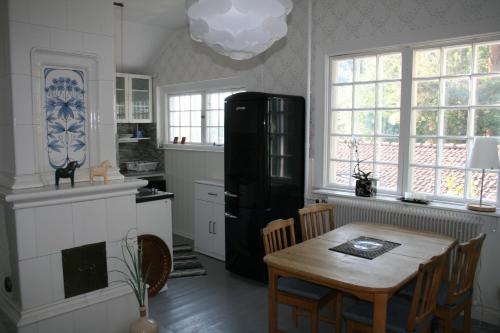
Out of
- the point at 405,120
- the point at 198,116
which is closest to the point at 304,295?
the point at 405,120

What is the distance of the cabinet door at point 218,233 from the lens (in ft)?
14.9

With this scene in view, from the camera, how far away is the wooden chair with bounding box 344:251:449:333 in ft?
7.05

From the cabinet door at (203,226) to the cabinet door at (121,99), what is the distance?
1.83 m

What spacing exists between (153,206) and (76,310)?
1.15m

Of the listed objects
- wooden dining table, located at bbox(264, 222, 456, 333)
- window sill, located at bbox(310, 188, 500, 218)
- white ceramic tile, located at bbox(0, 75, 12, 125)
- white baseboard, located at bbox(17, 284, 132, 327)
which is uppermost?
white ceramic tile, located at bbox(0, 75, 12, 125)

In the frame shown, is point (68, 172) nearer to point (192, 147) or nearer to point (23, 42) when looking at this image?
point (23, 42)

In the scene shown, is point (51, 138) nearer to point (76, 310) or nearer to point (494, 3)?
point (76, 310)

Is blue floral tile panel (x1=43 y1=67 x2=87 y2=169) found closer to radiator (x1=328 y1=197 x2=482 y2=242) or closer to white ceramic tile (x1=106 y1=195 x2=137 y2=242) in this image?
white ceramic tile (x1=106 y1=195 x2=137 y2=242)

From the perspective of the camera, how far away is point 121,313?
9.48ft

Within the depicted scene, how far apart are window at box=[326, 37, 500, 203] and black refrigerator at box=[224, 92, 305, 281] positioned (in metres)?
0.40

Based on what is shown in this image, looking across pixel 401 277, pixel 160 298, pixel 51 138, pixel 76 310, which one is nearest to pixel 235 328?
pixel 160 298

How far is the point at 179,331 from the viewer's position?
119 inches

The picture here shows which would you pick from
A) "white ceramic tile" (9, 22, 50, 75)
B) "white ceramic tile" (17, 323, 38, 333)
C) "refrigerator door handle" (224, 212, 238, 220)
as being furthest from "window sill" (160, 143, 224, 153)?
"white ceramic tile" (17, 323, 38, 333)

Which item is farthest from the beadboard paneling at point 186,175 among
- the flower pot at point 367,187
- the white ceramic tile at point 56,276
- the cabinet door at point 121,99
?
the white ceramic tile at point 56,276
